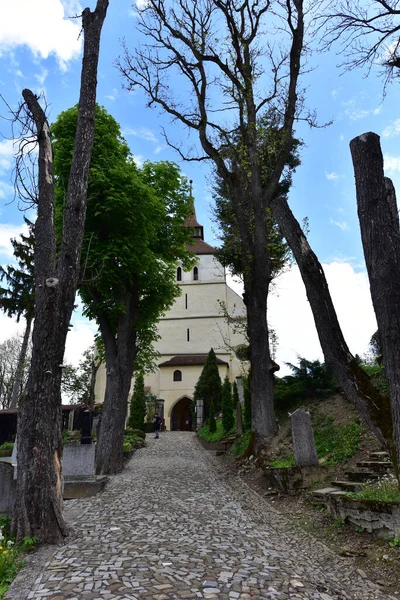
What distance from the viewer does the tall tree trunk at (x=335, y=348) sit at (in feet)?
18.8

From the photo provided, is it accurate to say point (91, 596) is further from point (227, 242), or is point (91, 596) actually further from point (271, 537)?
point (227, 242)

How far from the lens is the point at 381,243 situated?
5.48 m

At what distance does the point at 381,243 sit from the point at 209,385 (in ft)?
101

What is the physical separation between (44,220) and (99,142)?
7267 mm

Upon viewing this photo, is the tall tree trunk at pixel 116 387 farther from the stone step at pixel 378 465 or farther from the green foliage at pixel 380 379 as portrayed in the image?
the stone step at pixel 378 465

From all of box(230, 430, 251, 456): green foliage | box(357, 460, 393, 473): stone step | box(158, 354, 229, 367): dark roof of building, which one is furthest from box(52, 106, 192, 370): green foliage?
box(158, 354, 229, 367): dark roof of building

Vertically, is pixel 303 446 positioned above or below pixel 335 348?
below

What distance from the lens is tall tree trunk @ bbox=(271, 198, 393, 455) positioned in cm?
573

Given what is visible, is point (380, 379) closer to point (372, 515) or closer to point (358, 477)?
point (358, 477)

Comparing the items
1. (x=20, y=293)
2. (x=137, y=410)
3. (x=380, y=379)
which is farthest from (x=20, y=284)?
(x=380, y=379)

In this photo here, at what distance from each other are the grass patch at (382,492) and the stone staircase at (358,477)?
1.76 feet

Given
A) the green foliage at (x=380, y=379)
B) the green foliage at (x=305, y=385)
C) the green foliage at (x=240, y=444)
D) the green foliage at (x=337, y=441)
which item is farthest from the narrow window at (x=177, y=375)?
the green foliage at (x=337, y=441)

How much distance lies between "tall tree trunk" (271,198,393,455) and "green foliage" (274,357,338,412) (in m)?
8.80

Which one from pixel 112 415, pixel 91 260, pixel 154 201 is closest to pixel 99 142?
pixel 154 201
